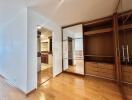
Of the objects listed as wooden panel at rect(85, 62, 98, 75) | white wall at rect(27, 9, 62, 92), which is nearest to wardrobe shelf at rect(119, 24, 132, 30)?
wooden panel at rect(85, 62, 98, 75)

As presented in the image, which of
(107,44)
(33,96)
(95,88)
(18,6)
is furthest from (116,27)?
(33,96)

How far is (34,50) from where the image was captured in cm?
256

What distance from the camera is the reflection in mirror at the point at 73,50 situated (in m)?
3.74

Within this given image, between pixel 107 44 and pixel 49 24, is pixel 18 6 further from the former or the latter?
pixel 107 44

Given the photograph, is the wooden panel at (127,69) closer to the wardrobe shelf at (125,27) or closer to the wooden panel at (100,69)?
the wooden panel at (100,69)

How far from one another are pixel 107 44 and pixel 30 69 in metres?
2.97

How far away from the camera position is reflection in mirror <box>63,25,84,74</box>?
12.3 ft

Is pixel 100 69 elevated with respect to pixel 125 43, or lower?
lower

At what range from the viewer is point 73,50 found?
13.2 feet

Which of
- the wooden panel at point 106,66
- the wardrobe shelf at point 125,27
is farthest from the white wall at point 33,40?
the wardrobe shelf at point 125,27

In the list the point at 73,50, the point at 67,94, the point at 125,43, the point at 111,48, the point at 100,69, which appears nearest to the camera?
the point at 67,94

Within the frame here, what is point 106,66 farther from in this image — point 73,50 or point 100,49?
point 73,50

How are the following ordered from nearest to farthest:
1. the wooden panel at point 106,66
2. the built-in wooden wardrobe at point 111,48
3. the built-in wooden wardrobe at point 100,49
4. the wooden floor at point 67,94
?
the wooden floor at point 67,94
the built-in wooden wardrobe at point 111,48
the wooden panel at point 106,66
the built-in wooden wardrobe at point 100,49

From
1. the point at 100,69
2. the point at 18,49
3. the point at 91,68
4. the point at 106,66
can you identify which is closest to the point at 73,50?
the point at 91,68
